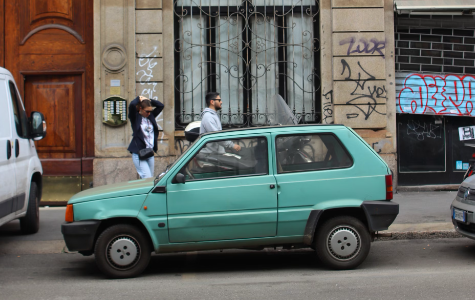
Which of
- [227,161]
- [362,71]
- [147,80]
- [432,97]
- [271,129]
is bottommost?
[227,161]

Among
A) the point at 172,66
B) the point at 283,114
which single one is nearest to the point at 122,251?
the point at 283,114

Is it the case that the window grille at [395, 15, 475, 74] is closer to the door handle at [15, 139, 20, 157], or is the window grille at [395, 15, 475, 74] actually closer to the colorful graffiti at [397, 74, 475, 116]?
the colorful graffiti at [397, 74, 475, 116]

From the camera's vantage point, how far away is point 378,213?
548 cm

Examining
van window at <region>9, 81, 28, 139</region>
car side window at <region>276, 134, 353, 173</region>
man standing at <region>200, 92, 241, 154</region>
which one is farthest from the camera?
man standing at <region>200, 92, 241, 154</region>

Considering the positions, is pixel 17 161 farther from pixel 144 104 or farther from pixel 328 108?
pixel 328 108

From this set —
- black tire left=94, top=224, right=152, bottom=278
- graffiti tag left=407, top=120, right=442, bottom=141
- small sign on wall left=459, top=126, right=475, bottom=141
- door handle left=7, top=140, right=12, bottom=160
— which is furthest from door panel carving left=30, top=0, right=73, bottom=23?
small sign on wall left=459, top=126, right=475, bottom=141

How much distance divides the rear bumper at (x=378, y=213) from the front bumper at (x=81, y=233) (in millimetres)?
2773

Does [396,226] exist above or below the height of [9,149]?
Answer: below

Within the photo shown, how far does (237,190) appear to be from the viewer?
540 cm

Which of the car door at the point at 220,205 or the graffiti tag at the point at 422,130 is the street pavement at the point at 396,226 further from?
the car door at the point at 220,205

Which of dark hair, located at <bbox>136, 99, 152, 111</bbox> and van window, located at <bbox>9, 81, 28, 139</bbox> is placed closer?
van window, located at <bbox>9, 81, 28, 139</bbox>

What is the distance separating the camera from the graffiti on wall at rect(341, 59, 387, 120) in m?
10.3

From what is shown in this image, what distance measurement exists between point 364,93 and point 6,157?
6.70 m

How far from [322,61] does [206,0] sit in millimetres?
2653
